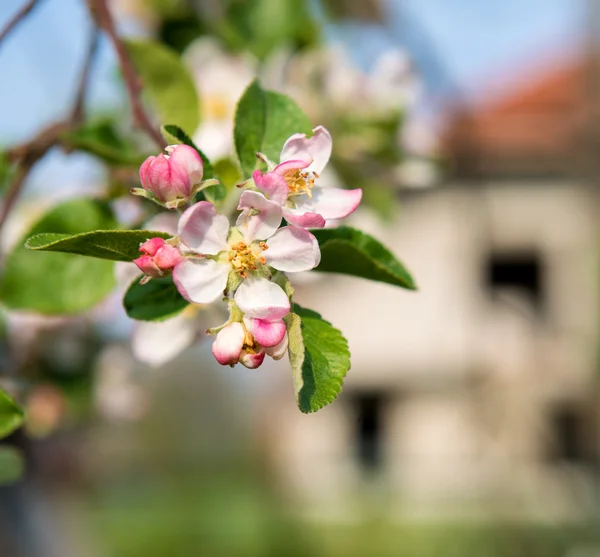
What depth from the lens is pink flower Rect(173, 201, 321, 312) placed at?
506 mm

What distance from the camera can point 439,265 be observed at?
10453 mm

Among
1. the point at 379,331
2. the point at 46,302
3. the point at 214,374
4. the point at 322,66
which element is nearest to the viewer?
the point at 46,302

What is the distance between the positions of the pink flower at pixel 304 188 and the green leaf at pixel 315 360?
0.20ft

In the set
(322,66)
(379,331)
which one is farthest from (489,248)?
(322,66)

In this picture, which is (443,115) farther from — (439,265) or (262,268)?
(439,265)

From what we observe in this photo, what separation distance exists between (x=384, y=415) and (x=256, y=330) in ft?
34.7

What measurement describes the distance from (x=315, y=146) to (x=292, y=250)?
0.09 metres

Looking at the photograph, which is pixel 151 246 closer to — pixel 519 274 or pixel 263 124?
pixel 263 124

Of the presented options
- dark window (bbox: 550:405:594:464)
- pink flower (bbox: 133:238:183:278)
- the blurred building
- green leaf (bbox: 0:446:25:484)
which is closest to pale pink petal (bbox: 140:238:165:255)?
pink flower (bbox: 133:238:183:278)

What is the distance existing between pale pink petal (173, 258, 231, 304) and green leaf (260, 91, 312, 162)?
0.38 ft

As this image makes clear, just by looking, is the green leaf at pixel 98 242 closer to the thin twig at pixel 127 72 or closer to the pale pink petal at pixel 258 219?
the pale pink petal at pixel 258 219

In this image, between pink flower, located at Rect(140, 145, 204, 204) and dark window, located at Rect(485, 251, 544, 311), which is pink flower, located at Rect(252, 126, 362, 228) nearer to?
pink flower, located at Rect(140, 145, 204, 204)

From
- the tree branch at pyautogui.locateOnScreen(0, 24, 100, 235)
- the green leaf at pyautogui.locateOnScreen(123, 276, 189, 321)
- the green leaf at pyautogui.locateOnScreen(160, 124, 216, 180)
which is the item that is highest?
the tree branch at pyautogui.locateOnScreen(0, 24, 100, 235)

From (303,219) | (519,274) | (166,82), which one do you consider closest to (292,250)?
(303,219)
